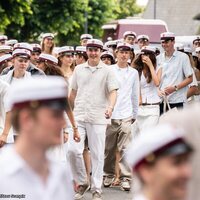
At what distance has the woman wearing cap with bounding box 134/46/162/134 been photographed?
1256 cm

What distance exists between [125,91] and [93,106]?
1.22 metres

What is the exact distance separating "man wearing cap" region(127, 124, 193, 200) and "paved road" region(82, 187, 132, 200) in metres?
8.49

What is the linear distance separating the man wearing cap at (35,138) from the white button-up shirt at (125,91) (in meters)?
8.58

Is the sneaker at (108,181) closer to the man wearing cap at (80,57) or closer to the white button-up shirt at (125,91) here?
the white button-up shirt at (125,91)

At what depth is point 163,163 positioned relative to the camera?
9.83 ft

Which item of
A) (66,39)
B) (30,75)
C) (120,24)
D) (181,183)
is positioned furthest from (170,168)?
(66,39)

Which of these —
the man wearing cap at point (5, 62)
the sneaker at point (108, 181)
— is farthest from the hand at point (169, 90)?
the man wearing cap at point (5, 62)

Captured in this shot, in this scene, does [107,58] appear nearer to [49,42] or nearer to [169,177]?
[49,42]

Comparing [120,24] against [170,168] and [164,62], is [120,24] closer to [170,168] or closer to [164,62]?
[164,62]

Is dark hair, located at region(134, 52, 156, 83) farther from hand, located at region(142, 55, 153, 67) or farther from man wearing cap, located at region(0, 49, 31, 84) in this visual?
man wearing cap, located at region(0, 49, 31, 84)

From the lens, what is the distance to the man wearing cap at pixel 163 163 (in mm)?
2959

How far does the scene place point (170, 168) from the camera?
9.77ft

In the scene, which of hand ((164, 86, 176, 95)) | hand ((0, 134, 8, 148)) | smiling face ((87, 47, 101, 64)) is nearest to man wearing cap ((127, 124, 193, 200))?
hand ((0, 134, 8, 148))

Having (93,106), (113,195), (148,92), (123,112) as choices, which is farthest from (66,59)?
(113,195)
